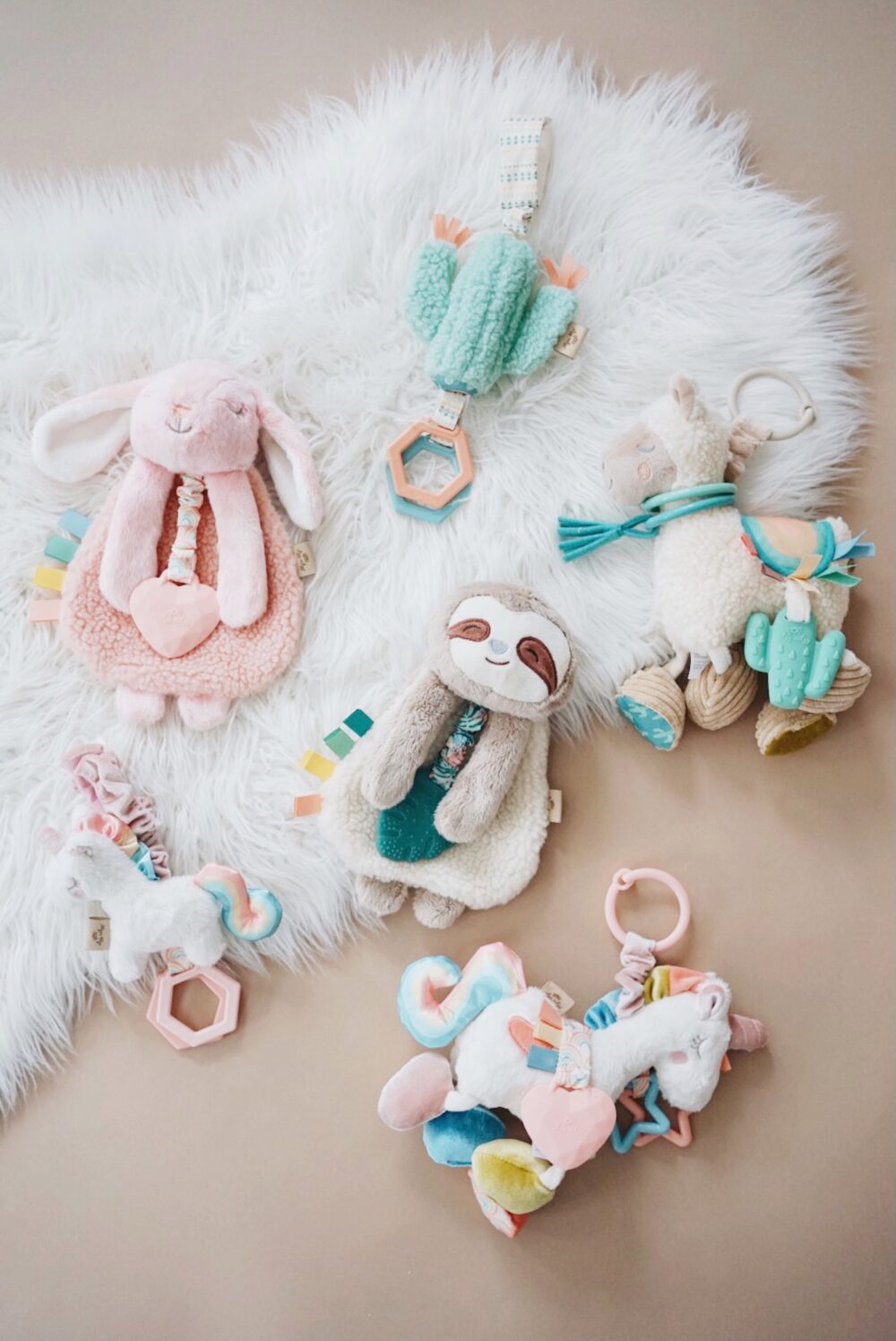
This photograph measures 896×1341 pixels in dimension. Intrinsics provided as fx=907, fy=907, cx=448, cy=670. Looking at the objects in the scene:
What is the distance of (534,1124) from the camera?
1.03 m

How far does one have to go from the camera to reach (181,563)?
115 cm

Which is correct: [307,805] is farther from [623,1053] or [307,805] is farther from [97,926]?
[623,1053]

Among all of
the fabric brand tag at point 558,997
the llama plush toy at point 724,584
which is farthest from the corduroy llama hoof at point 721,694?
the fabric brand tag at point 558,997

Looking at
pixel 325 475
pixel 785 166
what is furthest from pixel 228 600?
pixel 785 166

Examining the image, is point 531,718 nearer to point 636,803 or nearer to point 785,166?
point 636,803

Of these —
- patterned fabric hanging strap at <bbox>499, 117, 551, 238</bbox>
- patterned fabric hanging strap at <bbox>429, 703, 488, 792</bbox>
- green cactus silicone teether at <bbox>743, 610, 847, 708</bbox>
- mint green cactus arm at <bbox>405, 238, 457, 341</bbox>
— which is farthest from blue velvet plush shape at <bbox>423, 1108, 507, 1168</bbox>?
patterned fabric hanging strap at <bbox>499, 117, 551, 238</bbox>

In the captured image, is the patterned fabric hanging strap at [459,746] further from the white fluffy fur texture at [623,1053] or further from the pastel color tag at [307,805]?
the white fluffy fur texture at [623,1053]

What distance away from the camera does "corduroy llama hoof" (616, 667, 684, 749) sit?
3.71 ft

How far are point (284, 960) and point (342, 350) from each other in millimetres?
800

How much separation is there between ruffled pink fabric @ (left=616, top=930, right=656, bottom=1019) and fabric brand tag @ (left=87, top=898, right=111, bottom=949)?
0.64 m

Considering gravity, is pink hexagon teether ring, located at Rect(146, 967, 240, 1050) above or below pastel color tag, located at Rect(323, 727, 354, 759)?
below

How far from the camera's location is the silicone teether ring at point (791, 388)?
1.14m

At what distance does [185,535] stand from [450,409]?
377 millimetres

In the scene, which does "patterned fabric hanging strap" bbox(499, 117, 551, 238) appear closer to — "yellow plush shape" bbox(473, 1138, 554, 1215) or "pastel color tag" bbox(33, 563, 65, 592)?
"pastel color tag" bbox(33, 563, 65, 592)
